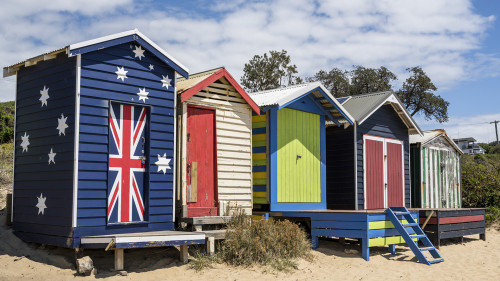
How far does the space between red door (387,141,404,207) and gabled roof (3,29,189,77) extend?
8813 mm

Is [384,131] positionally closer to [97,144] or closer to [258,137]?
[258,137]

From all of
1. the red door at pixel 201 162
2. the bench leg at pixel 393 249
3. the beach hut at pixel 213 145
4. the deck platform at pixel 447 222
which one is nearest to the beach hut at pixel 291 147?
Result: the beach hut at pixel 213 145

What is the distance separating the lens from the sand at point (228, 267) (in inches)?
353

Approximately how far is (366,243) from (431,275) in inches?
59.6

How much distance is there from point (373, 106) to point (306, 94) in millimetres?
3193

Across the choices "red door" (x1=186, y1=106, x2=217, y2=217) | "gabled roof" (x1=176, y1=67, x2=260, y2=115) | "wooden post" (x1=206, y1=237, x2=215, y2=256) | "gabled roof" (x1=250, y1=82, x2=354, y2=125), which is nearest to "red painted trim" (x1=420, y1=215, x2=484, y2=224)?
"gabled roof" (x1=250, y1=82, x2=354, y2=125)

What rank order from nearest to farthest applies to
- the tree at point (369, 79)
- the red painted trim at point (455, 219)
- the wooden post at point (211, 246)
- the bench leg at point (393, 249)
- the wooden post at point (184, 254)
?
the wooden post at point (184, 254) → the wooden post at point (211, 246) → the bench leg at point (393, 249) → the red painted trim at point (455, 219) → the tree at point (369, 79)

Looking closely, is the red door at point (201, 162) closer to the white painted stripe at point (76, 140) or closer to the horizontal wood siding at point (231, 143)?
the horizontal wood siding at point (231, 143)

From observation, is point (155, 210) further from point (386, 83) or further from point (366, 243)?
point (386, 83)

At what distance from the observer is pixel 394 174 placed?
680 inches

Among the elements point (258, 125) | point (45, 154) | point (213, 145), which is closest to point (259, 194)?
point (258, 125)

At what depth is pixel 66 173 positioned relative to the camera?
363 inches

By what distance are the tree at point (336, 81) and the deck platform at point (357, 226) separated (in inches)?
1215

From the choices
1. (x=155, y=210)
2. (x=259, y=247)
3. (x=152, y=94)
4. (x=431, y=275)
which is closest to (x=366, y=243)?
(x=431, y=275)
